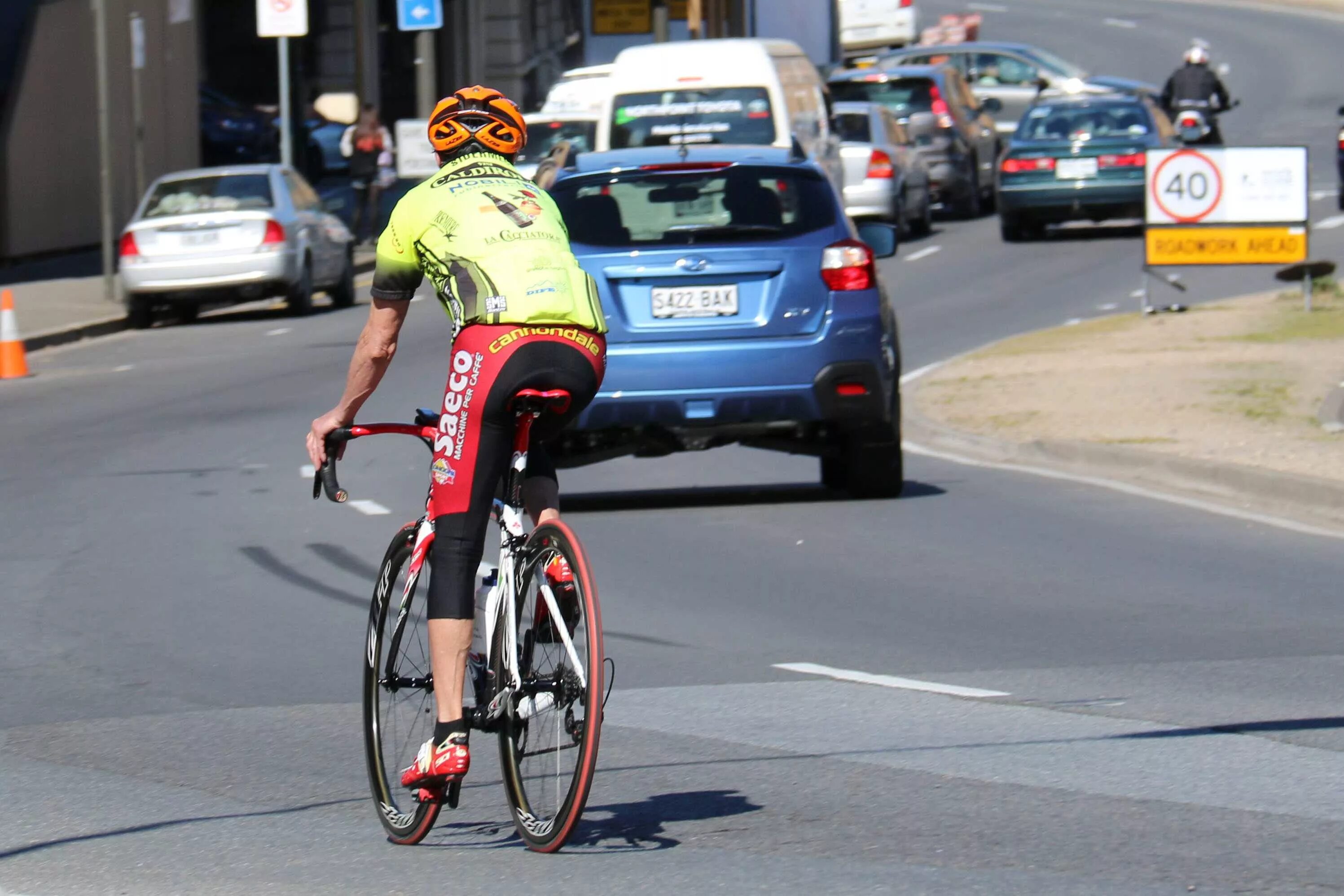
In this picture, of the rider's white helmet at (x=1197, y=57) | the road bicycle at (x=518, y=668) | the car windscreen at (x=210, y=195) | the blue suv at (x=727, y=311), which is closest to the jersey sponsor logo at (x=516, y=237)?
the road bicycle at (x=518, y=668)

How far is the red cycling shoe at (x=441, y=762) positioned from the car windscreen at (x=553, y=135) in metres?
23.4

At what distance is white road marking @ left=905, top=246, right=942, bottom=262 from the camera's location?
2792cm

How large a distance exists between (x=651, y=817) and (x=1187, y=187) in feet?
Answer: 51.0

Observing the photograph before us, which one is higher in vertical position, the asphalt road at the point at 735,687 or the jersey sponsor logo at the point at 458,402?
the jersey sponsor logo at the point at 458,402

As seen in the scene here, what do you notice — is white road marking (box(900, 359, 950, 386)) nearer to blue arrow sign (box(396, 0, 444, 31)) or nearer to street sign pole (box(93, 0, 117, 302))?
street sign pole (box(93, 0, 117, 302))

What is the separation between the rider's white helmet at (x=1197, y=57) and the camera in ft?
108

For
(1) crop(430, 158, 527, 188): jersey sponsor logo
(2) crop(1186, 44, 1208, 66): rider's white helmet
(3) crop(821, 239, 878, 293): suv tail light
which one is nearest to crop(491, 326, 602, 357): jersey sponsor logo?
(1) crop(430, 158, 527, 188): jersey sponsor logo

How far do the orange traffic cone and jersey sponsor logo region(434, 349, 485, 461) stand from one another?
15.7 meters

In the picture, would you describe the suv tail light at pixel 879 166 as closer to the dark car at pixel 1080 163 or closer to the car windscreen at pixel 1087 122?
the dark car at pixel 1080 163

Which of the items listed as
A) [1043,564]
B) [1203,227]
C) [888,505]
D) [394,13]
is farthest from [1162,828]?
[394,13]

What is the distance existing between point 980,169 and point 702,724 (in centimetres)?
2698

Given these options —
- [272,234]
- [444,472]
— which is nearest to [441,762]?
[444,472]

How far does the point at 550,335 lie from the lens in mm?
5527

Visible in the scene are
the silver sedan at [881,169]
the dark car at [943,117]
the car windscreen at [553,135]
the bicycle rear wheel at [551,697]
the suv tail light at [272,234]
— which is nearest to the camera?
the bicycle rear wheel at [551,697]
